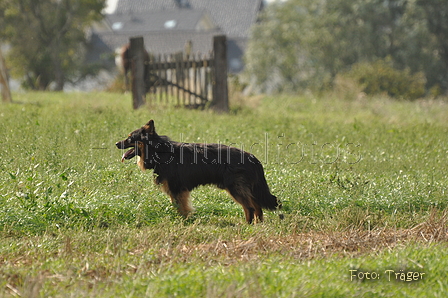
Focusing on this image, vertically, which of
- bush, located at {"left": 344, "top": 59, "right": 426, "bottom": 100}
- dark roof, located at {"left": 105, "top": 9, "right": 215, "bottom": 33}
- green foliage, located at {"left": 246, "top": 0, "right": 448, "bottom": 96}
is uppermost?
dark roof, located at {"left": 105, "top": 9, "right": 215, "bottom": 33}

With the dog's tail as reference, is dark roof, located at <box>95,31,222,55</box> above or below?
above

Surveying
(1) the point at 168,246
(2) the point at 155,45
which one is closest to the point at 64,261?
(1) the point at 168,246

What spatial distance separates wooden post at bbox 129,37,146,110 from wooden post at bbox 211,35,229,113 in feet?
6.54

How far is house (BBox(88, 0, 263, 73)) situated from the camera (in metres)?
50.8

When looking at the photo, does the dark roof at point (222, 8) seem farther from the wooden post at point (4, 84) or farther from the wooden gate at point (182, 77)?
the wooden post at point (4, 84)

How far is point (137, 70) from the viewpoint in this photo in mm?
15359

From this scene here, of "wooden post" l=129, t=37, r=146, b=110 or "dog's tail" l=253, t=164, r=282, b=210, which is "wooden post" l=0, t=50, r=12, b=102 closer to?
"wooden post" l=129, t=37, r=146, b=110

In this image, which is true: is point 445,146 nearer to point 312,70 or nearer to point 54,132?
point 54,132

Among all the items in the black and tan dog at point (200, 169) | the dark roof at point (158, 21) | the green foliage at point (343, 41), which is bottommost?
the black and tan dog at point (200, 169)

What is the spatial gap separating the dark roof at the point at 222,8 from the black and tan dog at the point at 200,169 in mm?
50031

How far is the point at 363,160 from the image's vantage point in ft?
33.2

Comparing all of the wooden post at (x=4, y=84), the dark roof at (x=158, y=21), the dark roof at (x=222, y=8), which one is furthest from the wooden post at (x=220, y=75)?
the dark roof at (x=222, y=8)

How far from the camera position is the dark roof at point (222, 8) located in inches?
2250

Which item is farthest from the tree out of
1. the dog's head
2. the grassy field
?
the dog's head
